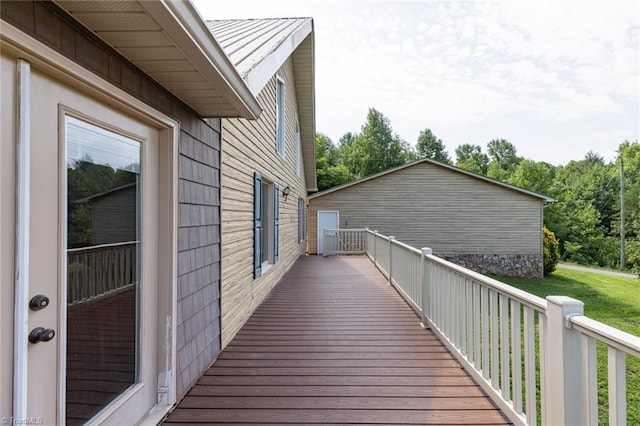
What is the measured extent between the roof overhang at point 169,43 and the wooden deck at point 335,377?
2.24 meters

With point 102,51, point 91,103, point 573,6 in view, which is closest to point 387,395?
point 91,103

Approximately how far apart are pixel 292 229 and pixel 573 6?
7650mm

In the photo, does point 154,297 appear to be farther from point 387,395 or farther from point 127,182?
point 387,395

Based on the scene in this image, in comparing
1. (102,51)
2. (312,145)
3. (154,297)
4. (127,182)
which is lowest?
(154,297)

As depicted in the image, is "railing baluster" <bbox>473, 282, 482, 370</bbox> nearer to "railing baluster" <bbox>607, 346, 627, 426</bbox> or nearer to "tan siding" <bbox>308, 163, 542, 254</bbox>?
"railing baluster" <bbox>607, 346, 627, 426</bbox>

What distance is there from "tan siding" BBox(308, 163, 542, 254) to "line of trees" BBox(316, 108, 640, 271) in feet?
37.4

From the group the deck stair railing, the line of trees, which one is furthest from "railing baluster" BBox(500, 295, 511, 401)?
the line of trees

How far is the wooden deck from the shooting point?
2.33 metres

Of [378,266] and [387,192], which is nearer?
[378,266]

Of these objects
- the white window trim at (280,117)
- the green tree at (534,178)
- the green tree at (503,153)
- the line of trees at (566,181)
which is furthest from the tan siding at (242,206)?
the green tree at (503,153)

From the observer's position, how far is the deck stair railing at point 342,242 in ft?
42.4

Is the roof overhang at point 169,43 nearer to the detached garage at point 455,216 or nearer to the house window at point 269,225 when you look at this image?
the house window at point 269,225

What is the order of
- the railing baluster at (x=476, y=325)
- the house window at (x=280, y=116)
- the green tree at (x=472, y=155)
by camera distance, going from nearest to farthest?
the railing baluster at (x=476, y=325) < the house window at (x=280, y=116) < the green tree at (x=472, y=155)

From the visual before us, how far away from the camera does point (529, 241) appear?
15.1 m
